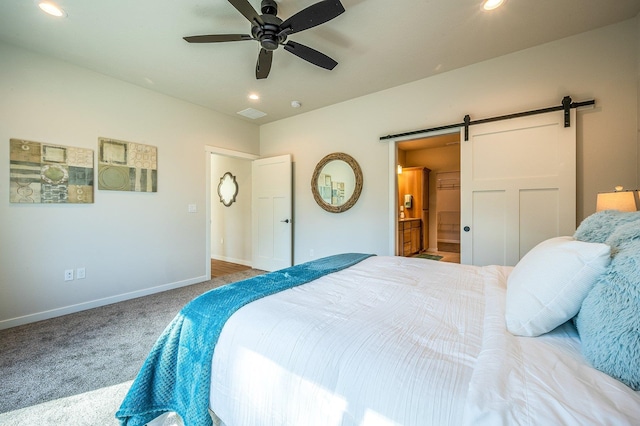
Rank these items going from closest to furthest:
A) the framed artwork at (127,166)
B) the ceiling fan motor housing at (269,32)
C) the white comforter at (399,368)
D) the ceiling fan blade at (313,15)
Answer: the white comforter at (399,368)
the ceiling fan blade at (313,15)
the ceiling fan motor housing at (269,32)
the framed artwork at (127,166)

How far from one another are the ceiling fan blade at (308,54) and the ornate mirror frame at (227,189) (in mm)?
3514

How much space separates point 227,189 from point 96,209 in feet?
8.57

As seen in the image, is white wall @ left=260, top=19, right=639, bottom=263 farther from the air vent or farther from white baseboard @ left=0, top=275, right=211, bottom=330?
white baseboard @ left=0, top=275, right=211, bottom=330

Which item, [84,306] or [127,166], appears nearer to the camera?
[84,306]

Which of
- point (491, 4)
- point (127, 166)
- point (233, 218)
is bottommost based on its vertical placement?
point (233, 218)

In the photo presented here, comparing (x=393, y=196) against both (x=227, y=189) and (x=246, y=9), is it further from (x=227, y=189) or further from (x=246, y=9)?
(x=227, y=189)

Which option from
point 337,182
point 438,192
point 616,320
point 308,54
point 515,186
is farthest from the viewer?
point 438,192

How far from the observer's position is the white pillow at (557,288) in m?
0.81

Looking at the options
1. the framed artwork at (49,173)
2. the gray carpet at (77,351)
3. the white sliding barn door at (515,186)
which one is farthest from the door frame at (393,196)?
the framed artwork at (49,173)

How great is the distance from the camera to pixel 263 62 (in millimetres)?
2258

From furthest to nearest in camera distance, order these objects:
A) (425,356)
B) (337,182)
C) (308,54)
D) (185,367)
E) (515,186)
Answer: (337,182) < (515,186) < (308,54) < (185,367) < (425,356)

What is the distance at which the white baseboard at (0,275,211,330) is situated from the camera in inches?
98.4

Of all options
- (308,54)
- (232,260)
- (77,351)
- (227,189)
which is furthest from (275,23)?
(232,260)

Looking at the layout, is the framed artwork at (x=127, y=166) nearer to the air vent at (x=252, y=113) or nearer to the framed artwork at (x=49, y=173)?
the framed artwork at (x=49, y=173)
